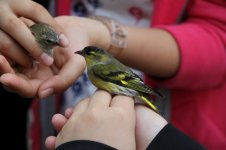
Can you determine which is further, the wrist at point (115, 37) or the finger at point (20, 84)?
the wrist at point (115, 37)

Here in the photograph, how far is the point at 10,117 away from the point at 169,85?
1.32m

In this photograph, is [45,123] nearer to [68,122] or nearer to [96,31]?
[96,31]

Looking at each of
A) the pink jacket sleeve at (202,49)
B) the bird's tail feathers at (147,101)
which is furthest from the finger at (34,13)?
the pink jacket sleeve at (202,49)

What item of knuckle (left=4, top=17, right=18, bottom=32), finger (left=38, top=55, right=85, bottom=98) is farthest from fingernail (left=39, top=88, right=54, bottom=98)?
knuckle (left=4, top=17, right=18, bottom=32)

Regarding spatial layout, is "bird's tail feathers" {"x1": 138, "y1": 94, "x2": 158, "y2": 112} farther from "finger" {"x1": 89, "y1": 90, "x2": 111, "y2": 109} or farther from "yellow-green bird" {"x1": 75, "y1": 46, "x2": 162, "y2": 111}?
"finger" {"x1": 89, "y1": 90, "x2": 111, "y2": 109}

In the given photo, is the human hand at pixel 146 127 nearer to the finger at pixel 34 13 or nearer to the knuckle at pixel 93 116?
the knuckle at pixel 93 116

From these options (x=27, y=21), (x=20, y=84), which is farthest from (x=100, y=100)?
(x=27, y=21)

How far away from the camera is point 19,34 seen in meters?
1.43

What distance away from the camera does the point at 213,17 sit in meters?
1.77

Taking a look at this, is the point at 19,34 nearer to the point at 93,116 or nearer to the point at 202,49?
the point at 93,116

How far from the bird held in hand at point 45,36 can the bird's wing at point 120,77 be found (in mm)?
157

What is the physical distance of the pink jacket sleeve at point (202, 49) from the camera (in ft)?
5.66

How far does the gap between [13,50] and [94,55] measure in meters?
0.26

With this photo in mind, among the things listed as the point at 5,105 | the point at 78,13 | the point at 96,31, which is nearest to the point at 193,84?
the point at 96,31
